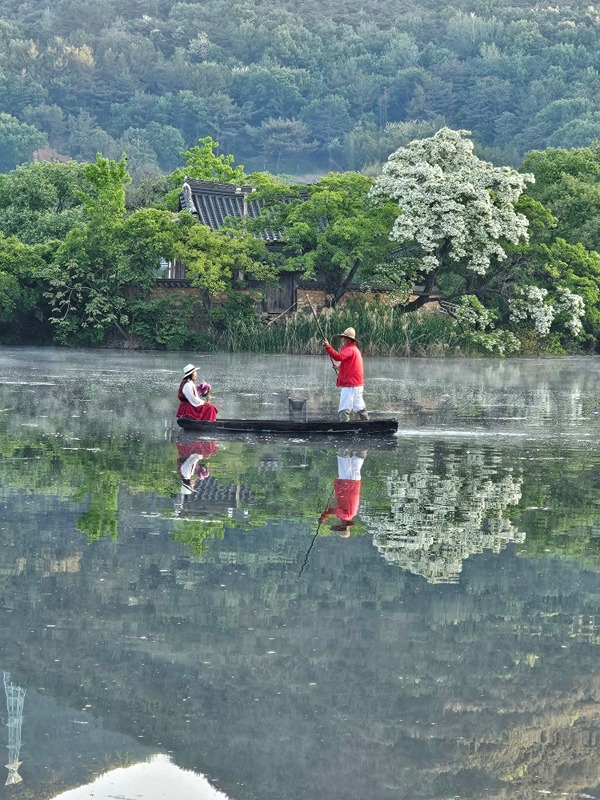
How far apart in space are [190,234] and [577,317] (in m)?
13.5

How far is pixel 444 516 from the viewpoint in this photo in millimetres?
13000

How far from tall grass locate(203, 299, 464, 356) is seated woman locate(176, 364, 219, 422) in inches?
1033

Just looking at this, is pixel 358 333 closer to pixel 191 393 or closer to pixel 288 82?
pixel 191 393

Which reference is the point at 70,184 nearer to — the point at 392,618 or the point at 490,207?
the point at 490,207

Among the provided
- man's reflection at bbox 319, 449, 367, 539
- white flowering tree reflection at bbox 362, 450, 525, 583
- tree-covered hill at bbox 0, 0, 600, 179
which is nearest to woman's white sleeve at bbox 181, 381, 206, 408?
man's reflection at bbox 319, 449, 367, 539

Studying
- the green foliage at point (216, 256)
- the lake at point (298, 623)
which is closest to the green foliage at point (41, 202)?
the green foliage at point (216, 256)

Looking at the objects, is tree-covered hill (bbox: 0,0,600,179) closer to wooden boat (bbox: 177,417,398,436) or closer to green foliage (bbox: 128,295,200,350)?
green foliage (bbox: 128,295,200,350)

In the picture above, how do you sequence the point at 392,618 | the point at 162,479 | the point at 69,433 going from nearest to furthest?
1. the point at 392,618
2. the point at 162,479
3. the point at 69,433

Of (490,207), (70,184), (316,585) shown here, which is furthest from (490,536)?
(70,184)

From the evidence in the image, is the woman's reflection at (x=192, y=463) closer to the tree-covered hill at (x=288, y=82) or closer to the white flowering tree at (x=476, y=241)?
the white flowering tree at (x=476, y=241)

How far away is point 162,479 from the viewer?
15367mm

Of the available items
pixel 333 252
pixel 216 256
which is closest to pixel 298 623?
pixel 333 252

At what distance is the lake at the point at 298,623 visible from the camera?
259 inches

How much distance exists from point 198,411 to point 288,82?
112 metres
